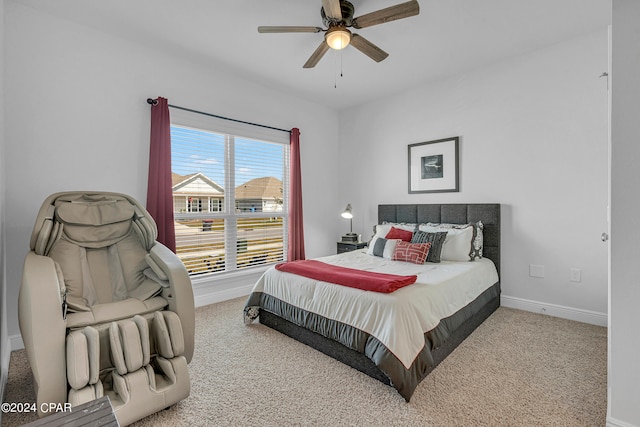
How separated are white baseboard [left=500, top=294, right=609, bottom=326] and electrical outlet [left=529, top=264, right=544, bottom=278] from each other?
284 mm

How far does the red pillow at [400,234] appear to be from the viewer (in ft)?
11.3

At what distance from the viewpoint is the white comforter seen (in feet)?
6.13

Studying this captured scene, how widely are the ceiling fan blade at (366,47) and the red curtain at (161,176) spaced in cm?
196

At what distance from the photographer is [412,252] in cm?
309

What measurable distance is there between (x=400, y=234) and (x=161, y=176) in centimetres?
261

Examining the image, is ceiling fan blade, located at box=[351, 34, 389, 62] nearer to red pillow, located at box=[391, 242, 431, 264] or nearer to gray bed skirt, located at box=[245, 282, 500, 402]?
red pillow, located at box=[391, 242, 431, 264]

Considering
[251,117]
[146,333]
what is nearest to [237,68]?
[251,117]

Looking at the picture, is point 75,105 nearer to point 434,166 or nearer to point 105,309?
point 105,309

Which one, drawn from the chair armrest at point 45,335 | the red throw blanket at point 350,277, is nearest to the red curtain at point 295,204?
the red throw blanket at point 350,277

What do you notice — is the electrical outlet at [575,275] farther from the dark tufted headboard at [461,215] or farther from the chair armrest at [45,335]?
the chair armrest at [45,335]

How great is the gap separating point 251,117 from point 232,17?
1.41 m

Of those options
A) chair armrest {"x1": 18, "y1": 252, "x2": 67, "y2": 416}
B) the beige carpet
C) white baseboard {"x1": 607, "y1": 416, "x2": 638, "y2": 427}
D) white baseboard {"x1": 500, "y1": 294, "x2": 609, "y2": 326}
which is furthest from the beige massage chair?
white baseboard {"x1": 500, "y1": 294, "x2": 609, "y2": 326}

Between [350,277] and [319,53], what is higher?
[319,53]

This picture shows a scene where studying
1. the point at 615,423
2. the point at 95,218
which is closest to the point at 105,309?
the point at 95,218
